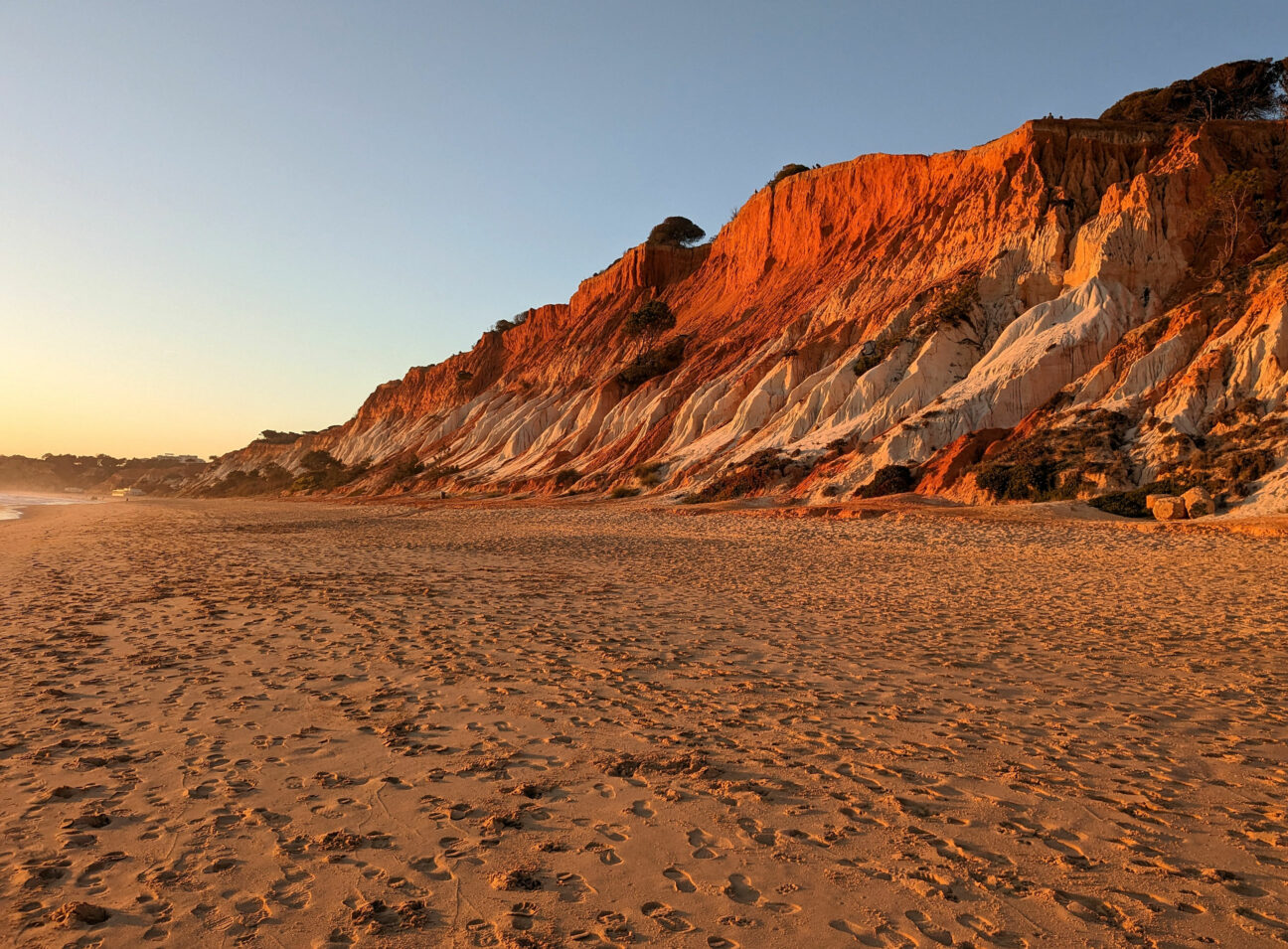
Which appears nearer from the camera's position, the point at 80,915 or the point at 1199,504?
the point at 80,915

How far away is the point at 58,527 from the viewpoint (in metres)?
26.2

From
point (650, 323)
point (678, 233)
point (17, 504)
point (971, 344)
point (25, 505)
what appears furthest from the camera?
point (678, 233)

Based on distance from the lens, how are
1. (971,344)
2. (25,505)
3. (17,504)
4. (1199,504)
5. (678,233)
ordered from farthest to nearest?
(678,233) < (17,504) < (25,505) < (971,344) < (1199,504)

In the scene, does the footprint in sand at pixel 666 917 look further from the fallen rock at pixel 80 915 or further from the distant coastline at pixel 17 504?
the distant coastline at pixel 17 504

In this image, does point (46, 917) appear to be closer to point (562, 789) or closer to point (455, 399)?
point (562, 789)

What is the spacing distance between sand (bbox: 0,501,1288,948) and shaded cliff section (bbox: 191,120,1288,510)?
49.6 feet

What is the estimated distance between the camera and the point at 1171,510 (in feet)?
60.5

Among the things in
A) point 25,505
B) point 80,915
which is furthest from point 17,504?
point 80,915

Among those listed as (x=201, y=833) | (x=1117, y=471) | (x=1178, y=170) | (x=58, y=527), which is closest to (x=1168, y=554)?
(x=1117, y=471)

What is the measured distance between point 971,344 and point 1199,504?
15.8 meters

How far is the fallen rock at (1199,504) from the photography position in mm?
18188

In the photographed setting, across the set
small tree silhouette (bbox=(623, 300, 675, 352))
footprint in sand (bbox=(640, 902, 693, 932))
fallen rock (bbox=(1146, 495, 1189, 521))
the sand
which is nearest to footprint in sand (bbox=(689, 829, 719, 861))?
the sand

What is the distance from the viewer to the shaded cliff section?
74.3 feet

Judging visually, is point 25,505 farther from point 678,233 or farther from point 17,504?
point 678,233
